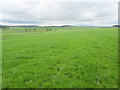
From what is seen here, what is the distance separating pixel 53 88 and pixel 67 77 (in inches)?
49.3

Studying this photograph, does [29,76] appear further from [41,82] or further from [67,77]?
[67,77]

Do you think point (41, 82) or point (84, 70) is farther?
point (84, 70)

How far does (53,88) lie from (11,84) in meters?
2.24

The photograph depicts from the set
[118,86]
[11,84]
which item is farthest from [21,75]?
[118,86]

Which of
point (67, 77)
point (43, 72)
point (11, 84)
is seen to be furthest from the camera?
point (43, 72)

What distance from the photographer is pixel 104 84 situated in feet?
16.9

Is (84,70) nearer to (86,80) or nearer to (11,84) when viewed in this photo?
(86,80)

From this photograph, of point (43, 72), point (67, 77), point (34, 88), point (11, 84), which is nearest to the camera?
point (34, 88)

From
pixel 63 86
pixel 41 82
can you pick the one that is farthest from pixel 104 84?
pixel 41 82

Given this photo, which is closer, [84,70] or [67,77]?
[67,77]

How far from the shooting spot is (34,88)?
4926 millimetres

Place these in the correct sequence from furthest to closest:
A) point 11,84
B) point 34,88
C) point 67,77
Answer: point 67,77 < point 11,84 < point 34,88

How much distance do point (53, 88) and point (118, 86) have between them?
321cm

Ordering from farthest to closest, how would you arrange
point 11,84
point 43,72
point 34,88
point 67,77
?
point 43,72 → point 67,77 → point 11,84 → point 34,88
